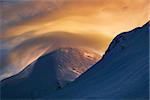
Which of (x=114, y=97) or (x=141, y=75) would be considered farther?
(x=141, y=75)

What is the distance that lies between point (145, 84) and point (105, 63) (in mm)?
31175

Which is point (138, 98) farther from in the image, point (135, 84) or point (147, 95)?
point (135, 84)

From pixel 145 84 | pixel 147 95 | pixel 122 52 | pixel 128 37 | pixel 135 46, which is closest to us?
pixel 147 95

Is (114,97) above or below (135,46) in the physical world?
below

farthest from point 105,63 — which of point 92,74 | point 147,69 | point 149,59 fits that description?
point 147,69

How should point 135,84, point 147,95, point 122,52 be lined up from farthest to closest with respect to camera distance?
1. point 122,52
2. point 135,84
3. point 147,95

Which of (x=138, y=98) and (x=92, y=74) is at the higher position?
(x=92, y=74)

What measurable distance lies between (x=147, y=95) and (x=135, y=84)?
4.35m

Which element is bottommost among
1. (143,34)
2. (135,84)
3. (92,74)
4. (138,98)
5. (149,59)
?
(138,98)

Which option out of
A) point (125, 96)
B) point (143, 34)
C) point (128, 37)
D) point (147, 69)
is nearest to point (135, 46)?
point (143, 34)

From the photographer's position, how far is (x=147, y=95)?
2512cm

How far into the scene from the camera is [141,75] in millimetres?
30906

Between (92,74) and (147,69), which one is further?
(92,74)

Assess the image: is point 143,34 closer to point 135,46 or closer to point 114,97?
point 135,46
